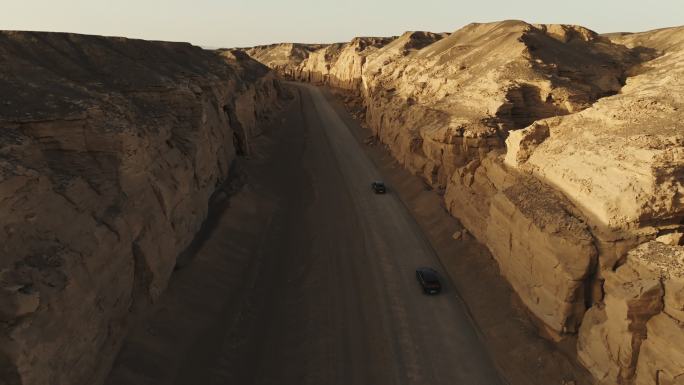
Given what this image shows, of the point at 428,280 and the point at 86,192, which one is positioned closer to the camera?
the point at 86,192

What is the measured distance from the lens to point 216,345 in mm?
20828

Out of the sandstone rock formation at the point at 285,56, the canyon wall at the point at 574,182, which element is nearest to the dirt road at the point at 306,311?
the canyon wall at the point at 574,182

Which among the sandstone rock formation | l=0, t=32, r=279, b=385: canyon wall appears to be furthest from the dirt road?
the sandstone rock formation

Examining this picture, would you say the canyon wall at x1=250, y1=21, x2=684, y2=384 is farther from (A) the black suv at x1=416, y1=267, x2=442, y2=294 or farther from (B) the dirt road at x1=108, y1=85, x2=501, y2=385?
(B) the dirt road at x1=108, y1=85, x2=501, y2=385

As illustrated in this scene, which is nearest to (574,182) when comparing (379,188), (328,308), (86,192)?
(328,308)

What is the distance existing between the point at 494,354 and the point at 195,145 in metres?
23.1

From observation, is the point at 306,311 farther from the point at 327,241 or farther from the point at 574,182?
the point at 574,182

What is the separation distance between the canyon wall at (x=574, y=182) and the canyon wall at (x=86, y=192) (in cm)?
1961

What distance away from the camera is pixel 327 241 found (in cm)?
3103

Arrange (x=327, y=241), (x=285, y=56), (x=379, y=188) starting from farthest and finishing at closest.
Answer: (x=285, y=56) → (x=379, y=188) → (x=327, y=241)

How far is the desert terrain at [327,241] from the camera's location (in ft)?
51.8

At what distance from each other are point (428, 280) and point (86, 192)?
1889cm

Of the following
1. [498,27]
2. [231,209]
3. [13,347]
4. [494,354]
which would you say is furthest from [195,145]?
[498,27]

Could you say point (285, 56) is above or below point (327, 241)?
above
